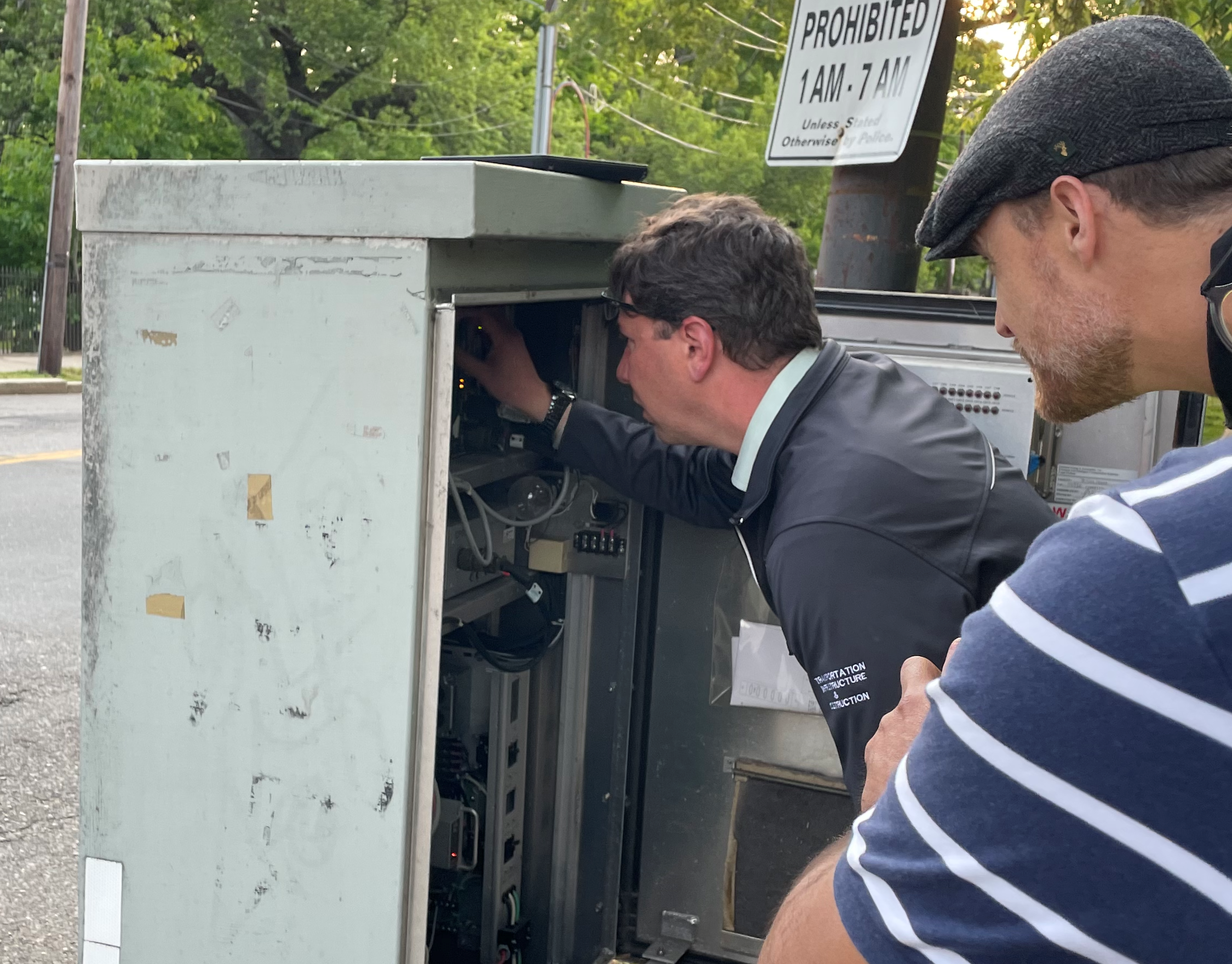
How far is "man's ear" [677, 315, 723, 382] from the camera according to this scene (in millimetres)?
2490

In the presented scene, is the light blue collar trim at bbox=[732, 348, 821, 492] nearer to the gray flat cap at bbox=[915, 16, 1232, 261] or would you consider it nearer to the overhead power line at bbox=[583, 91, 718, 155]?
the gray flat cap at bbox=[915, 16, 1232, 261]

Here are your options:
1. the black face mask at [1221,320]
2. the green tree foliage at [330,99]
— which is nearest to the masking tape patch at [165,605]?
the black face mask at [1221,320]

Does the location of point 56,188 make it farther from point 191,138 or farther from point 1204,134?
point 1204,134

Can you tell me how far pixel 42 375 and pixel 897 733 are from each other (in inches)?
734

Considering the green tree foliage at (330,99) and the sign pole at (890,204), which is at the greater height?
the green tree foliage at (330,99)

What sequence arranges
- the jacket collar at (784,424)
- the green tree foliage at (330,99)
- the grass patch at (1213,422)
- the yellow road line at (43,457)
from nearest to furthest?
the jacket collar at (784,424) < the grass patch at (1213,422) < the yellow road line at (43,457) < the green tree foliage at (330,99)

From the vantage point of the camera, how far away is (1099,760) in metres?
0.72

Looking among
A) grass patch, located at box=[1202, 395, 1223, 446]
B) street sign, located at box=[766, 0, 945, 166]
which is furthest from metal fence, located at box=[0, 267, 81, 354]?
grass patch, located at box=[1202, 395, 1223, 446]

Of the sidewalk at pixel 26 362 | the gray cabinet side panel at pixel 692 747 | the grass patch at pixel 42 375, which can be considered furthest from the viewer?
the sidewalk at pixel 26 362

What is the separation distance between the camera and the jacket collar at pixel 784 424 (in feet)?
7.50

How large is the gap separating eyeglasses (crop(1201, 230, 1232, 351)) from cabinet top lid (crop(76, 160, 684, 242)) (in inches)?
43.5

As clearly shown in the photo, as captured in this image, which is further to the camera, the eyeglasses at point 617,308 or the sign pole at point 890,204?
the sign pole at point 890,204

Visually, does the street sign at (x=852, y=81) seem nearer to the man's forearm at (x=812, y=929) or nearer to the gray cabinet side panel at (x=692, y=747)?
the gray cabinet side panel at (x=692, y=747)

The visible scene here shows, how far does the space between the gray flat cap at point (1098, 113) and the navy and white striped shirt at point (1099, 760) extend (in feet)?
1.74
